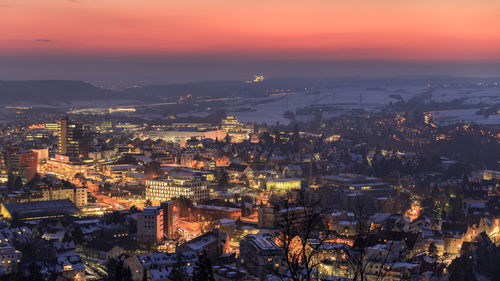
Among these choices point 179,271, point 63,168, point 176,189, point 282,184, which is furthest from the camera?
point 63,168

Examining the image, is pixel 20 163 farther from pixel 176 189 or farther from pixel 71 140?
pixel 176 189

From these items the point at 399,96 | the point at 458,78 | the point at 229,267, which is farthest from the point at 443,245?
the point at 458,78

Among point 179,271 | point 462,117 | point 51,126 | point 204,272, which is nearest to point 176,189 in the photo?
point 179,271

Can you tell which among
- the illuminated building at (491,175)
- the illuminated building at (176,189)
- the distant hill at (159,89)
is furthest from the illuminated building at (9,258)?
the distant hill at (159,89)

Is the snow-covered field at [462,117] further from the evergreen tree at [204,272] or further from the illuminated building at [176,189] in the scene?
the evergreen tree at [204,272]

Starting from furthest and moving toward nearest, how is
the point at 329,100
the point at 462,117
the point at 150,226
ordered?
1. the point at 329,100
2. the point at 462,117
3. the point at 150,226

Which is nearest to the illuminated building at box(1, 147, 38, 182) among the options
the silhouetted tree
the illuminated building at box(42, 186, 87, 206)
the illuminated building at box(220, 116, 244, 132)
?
the illuminated building at box(42, 186, 87, 206)

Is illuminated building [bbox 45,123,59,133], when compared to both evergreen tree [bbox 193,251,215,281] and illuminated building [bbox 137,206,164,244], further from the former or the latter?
evergreen tree [bbox 193,251,215,281]
